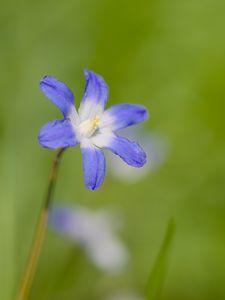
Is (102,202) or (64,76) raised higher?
(64,76)

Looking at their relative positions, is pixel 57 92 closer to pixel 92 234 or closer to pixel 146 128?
pixel 92 234

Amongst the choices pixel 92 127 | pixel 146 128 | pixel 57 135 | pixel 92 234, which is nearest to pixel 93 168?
pixel 57 135

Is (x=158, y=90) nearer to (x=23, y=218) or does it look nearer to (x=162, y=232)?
(x=162, y=232)

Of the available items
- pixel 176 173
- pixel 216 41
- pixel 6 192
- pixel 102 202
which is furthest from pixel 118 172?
pixel 216 41

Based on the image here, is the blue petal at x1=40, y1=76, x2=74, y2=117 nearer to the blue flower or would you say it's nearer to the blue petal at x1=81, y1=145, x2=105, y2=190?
the blue flower

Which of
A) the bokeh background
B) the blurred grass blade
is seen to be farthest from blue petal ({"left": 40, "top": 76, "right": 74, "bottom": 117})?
the bokeh background

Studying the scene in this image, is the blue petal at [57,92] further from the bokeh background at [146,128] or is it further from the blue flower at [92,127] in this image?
the bokeh background at [146,128]
